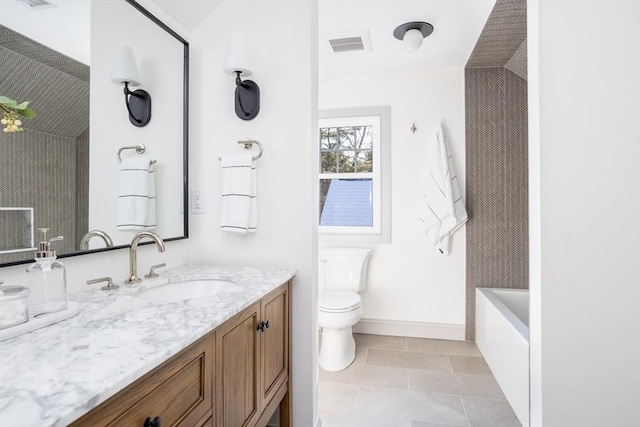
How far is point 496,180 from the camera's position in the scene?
280 centimetres

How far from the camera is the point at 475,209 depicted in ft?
9.29

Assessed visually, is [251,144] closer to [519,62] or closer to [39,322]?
[39,322]

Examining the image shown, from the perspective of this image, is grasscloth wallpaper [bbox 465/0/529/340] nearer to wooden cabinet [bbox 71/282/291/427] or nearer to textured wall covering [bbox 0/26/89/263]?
wooden cabinet [bbox 71/282/291/427]

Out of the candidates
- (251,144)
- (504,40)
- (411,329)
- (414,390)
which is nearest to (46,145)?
(251,144)

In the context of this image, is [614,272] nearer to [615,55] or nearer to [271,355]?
[615,55]

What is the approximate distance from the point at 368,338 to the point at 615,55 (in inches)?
97.5

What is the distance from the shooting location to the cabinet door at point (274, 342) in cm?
132

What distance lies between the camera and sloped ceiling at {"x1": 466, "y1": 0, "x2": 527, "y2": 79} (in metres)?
1.95

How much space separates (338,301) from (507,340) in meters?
1.08

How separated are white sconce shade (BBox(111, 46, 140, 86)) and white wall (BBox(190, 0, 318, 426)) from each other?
38 centimetres

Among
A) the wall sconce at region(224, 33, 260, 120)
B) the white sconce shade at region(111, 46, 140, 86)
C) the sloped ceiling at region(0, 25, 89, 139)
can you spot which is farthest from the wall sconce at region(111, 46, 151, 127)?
the wall sconce at region(224, 33, 260, 120)

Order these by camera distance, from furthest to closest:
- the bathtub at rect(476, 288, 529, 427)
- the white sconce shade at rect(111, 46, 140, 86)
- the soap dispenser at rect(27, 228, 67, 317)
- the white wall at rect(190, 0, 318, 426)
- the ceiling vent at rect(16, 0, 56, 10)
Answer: the bathtub at rect(476, 288, 529, 427)
the white wall at rect(190, 0, 318, 426)
the white sconce shade at rect(111, 46, 140, 86)
the ceiling vent at rect(16, 0, 56, 10)
the soap dispenser at rect(27, 228, 67, 317)

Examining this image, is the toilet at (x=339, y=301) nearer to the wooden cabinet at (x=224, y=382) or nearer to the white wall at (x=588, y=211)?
the wooden cabinet at (x=224, y=382)

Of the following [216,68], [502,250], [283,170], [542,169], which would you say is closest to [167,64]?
[216,68]
